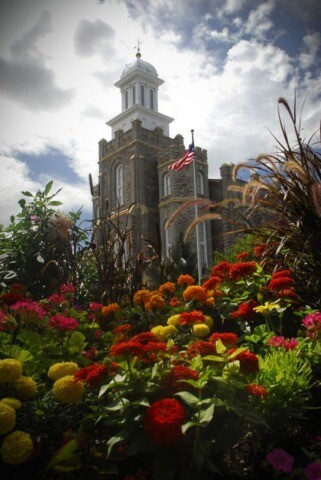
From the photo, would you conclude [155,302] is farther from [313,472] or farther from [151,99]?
[151,99]

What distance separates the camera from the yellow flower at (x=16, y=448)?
129cm

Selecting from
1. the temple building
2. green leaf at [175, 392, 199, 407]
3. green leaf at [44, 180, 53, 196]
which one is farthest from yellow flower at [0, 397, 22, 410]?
the temple building

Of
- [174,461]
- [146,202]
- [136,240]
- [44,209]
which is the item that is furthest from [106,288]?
[146,202]

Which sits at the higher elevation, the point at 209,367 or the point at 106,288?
the point at 106,288

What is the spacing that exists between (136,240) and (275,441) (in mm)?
19966

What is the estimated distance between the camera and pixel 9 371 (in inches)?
59.6

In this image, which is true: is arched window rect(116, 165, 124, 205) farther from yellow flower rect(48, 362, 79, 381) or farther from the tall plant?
yellow flower rect(48, 362, 79, 381)

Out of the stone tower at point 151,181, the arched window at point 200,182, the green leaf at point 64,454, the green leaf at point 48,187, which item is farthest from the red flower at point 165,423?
the arched window at point 200,182

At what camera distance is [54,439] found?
1521 millimetres

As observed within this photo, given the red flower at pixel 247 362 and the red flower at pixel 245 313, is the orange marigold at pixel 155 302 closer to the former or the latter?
the red flower at pixel 245 313

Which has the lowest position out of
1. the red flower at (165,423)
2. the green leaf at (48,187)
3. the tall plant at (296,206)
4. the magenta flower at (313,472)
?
the magenta flower at (313,472)

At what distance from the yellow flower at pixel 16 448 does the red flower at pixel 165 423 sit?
424mm

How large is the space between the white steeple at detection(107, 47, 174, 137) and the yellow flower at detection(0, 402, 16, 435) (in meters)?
30.2

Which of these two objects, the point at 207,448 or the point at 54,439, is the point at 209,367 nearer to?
the point at 207,448
